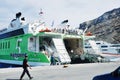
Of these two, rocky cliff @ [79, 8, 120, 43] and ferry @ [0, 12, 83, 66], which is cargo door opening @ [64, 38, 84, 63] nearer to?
ferry @ [0, 12, 83, 66]

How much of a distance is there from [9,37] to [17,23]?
1916mm

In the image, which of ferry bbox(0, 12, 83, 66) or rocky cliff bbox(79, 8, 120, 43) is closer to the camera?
ferry bbox(0, 12, 83, 66)

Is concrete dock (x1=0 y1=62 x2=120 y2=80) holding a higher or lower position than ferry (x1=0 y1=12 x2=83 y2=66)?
lower

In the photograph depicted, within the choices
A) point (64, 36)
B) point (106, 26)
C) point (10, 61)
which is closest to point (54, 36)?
point (64, 36)

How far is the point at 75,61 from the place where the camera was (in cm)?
3303

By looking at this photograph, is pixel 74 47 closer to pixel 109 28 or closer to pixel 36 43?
pixel 36 43

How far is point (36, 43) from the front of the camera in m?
30.3

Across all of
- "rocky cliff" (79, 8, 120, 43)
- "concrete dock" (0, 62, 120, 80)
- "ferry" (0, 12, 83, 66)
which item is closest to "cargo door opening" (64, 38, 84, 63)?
"ferry" (0, 12, 83, 66)

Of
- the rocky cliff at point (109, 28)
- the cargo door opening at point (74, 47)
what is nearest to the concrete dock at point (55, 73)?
the cargo door opening at point (74, 47)

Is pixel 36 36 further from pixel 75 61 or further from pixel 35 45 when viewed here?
pixel 75 61

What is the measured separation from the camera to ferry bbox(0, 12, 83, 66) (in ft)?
95.1

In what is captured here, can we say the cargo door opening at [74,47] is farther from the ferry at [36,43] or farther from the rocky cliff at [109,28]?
the rocky cliff at [109,28]

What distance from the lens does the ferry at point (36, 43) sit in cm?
2900

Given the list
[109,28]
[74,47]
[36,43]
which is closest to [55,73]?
[36,43]
